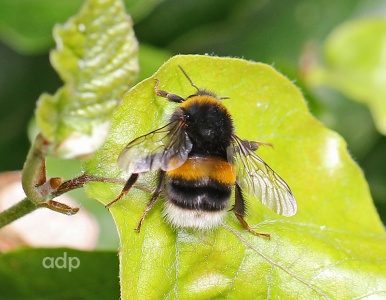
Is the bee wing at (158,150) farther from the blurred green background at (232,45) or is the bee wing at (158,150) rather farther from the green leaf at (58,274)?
the blurred green background at (232,45)

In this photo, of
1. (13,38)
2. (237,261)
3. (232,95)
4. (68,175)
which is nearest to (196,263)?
(237,261)

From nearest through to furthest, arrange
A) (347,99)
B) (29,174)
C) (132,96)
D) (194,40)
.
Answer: (29,174) → (132,96) → (194,40) → (347,99)

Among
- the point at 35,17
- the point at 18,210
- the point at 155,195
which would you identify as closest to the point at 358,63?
the point at 35,17

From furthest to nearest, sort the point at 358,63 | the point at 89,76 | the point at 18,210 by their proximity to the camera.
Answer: the point at 358,63 < the point at 18,210 < the point at 89,76

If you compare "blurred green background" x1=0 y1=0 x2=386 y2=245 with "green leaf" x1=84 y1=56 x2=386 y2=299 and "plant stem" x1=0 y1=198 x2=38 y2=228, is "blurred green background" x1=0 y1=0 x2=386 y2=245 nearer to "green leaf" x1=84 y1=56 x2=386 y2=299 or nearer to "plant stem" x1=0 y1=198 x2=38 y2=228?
"green leaf" x1=84 y1=56 x2=386 y2=299

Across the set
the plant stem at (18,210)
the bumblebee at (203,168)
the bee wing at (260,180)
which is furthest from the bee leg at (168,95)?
the plant stem at (18,210)

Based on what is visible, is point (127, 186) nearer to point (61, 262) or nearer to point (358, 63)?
point (61, 262)

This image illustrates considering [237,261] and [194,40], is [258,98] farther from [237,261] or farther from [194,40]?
[194,40]
